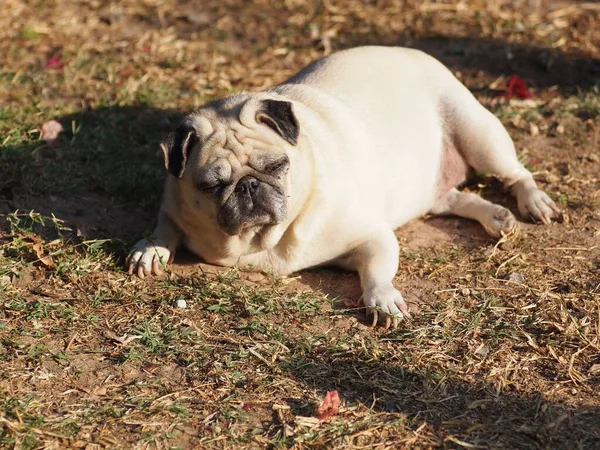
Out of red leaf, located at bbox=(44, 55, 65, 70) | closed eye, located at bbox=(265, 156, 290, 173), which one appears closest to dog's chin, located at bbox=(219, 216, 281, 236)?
closed eye, located at bbox=(265, 156, 290, 173)

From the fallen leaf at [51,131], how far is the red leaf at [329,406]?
3.81 meters

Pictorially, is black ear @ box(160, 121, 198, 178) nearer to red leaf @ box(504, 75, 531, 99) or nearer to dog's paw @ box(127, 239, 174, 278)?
dog's paw @ box(127, 239, 174, 278)

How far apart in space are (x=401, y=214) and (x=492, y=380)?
1927 mm

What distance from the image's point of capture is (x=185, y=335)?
5082mm

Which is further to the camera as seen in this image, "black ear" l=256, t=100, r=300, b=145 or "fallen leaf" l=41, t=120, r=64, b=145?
"fallen leaf" l=41, t=120, r=64, b=145

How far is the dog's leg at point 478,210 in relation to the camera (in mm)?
6359

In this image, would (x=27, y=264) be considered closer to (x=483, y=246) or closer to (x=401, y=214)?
(x=401, y=214)

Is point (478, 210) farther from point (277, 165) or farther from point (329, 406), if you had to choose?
point (329, 406)

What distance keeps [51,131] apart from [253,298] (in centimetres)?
283

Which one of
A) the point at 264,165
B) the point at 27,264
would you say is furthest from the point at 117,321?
the point at 264,165

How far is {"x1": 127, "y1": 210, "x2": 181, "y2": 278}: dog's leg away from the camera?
5754 mm

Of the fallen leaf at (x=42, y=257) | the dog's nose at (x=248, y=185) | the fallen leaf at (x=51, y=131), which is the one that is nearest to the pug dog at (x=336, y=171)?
the dog's nose at (x=248, y=185)

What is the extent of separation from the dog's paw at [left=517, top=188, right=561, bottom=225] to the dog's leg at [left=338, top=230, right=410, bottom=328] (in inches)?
50.9

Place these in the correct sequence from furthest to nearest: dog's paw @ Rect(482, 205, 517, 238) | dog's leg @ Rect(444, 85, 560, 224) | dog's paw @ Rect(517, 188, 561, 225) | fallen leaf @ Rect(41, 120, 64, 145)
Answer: fallen leaf @ Rect(41, 120, 64, 145), dog's leg @ Rect(444, 85, 560, 224), dog's paw @ Rect(517, 188, 561, 225), dog's paw @ Rect(482, 205, 517, 238)
